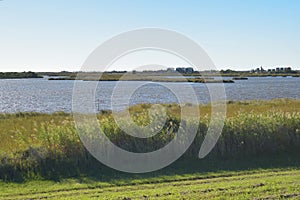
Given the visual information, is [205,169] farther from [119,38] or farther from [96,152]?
[119,38]

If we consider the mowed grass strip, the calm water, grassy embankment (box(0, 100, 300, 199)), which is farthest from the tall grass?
the calm water

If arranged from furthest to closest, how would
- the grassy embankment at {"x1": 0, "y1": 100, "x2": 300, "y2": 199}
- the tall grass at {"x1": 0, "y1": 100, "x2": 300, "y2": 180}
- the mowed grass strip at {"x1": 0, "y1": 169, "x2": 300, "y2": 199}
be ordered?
the tall grass at {"x1": 0, "y1": 100, "x2": 300, "y2": 180} → the grassy embankment at {"x1": 0, "y1": 100, "x2": 300, "y2": 199} → the mowed grass strip at {"x1": 0, "y1": 169, "x2": 300, "y2": 199}

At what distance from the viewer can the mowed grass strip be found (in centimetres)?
699

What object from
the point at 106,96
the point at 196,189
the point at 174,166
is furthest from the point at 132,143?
the point at 106,96

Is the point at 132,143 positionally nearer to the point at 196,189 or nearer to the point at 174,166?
the point at 174,166

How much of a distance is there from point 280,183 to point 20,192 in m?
5.73

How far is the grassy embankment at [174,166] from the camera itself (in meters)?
7.70

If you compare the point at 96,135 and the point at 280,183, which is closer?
the point at 280,183

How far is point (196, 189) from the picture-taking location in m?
7.52

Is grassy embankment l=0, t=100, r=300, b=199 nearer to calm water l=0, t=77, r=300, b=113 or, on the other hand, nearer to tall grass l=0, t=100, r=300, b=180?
tall grass l=0, t=100, r=300, b=180

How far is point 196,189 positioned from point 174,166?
105 inches

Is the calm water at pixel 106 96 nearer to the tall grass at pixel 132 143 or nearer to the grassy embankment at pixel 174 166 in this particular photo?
the tall grass at pixel 132 143

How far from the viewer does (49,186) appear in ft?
28.5

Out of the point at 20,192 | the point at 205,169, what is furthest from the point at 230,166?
the point at 20,192
